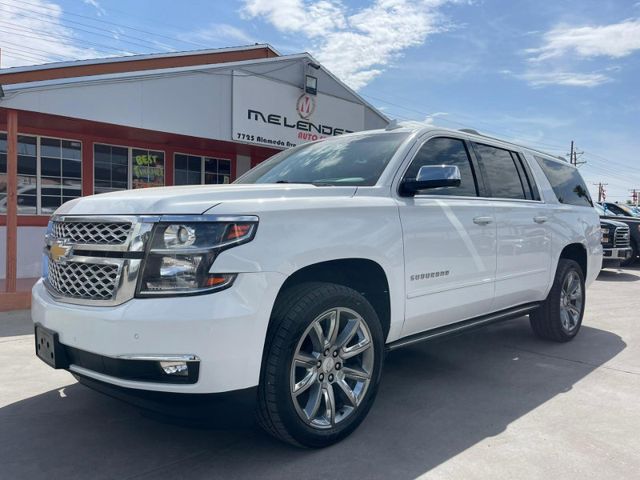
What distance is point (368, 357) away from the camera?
129 inches

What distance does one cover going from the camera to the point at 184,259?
100 inches

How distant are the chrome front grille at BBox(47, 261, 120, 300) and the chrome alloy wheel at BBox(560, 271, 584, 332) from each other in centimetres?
445

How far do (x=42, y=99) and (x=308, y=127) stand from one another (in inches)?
218

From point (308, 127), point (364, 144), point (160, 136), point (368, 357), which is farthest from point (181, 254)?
point (308, 127)

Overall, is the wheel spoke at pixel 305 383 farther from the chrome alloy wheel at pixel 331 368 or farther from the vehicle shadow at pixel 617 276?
the vehicle shadow at pixel 617 276

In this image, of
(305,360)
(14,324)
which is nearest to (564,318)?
(305,360)

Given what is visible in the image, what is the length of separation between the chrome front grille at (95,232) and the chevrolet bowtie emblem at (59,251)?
0.14 feet

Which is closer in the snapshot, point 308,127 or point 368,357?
point 368,357

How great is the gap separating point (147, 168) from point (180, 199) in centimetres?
897

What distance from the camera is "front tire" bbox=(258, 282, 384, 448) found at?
2.76m

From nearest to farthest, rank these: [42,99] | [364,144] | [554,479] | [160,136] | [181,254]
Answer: [181,254]
[554,479]
[364,144]
[42,99]
[160,136]

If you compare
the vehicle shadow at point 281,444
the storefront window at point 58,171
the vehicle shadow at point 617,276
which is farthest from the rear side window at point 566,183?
the storefront window at point 58,171

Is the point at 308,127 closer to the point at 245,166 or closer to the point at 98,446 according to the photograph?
the point at 245,166

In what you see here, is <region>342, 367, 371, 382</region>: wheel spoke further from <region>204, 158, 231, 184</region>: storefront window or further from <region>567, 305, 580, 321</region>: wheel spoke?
<region>204, 158, 231, 184</region>: storefront window
